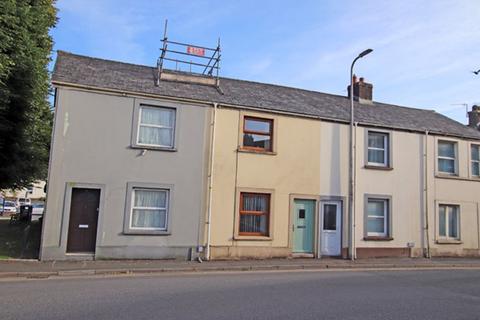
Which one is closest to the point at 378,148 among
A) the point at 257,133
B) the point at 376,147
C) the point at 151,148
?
the point at 376,147

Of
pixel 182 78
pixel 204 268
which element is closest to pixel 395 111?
pixel 182 78

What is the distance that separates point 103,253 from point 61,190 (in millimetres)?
2447

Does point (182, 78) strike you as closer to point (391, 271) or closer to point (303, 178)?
point (303, 178)

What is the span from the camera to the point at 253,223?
15961 mm

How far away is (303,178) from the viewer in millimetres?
16750

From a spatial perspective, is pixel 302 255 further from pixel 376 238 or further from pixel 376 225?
pixel 376 225

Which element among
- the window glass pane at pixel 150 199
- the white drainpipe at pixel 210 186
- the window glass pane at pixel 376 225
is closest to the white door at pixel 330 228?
the window glass pane at pixel 376 225

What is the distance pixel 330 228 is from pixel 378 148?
424cm

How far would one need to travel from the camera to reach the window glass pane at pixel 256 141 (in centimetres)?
1625

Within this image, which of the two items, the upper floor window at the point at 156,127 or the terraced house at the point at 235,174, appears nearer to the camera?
the terraced house at the point at 235,174

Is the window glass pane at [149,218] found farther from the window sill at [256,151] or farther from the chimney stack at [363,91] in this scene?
the chimney stack at [363,91]

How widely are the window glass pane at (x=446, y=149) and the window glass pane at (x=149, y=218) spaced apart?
1298 cm

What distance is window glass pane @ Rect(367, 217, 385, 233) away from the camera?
17.8 m

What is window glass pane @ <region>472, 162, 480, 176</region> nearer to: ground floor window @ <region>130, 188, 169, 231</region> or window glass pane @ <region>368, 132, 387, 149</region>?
window glass pane @ <region>368, 132, 387, 149</region>
